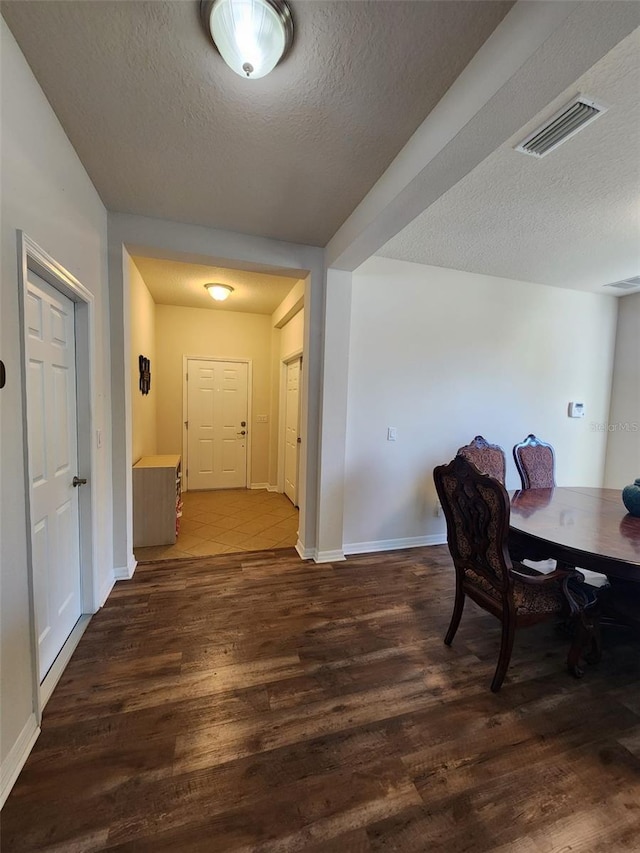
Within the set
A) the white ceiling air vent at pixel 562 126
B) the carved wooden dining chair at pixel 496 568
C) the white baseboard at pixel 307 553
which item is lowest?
the white baseboard at pixel 307 553

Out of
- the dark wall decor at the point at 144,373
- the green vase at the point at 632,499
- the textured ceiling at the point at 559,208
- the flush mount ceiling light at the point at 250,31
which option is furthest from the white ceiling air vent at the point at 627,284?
the dark wall decor at the point at 144,373

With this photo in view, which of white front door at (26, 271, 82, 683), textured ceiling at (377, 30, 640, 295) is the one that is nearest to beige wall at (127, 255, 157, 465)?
white front door at (26, 271, 82, 683)

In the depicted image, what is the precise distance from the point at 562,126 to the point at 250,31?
4.78 ft

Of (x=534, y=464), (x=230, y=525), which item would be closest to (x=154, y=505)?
(x=230, y=525)

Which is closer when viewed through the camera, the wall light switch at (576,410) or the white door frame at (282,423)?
the wall light switch at (576,410)

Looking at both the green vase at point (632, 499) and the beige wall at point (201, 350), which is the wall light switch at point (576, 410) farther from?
the beige wall at point (201, 350)

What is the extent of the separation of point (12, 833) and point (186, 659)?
32.0 inches

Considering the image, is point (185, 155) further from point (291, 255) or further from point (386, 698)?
point (386, 698)

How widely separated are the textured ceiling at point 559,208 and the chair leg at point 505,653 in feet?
7.90

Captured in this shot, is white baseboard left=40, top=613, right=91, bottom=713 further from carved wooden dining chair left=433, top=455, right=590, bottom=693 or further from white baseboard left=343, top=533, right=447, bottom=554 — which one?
carved wooden dining chair left=433, top=455, right=590, bottom=693

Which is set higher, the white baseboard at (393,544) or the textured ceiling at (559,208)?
the textured ceiling at (559,208)

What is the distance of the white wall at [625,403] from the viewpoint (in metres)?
3.97

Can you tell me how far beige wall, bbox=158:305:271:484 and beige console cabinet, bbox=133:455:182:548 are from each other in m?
1.94

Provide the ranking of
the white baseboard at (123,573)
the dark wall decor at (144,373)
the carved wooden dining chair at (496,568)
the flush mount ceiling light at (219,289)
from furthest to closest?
the flush mount ceiling light at (219,289) → the dark wall decor at (144,373) → the white baseboard at (123,573) → the carved wooden dining chair at (496,568)
